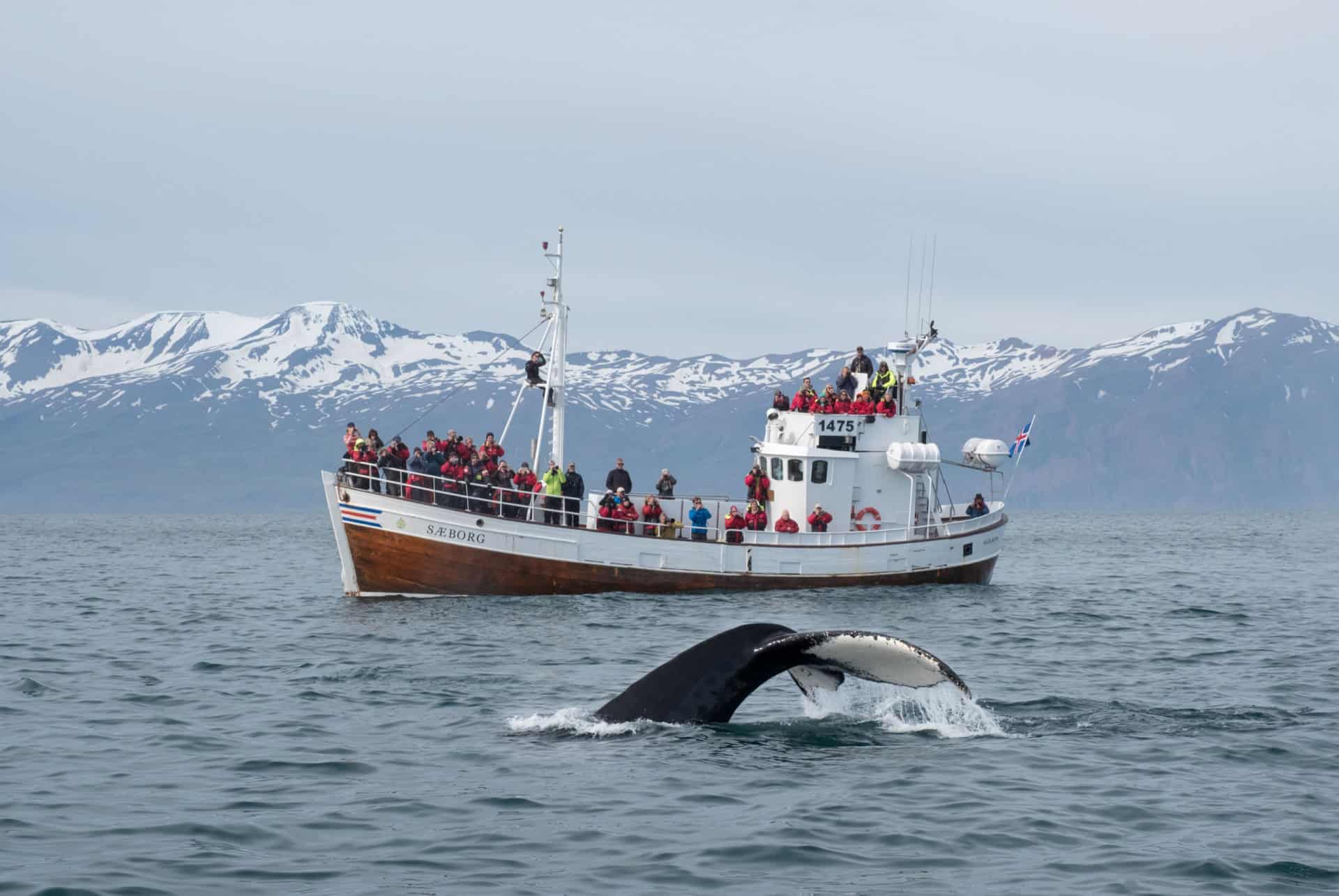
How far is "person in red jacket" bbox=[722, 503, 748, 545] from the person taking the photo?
35.0 meters

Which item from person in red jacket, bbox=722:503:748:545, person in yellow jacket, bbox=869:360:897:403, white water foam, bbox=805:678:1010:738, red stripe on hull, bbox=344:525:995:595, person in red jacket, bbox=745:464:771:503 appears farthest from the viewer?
person in yellow jacket, bbox=869:360:897:403

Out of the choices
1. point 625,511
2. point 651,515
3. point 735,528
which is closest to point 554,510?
point 625,511

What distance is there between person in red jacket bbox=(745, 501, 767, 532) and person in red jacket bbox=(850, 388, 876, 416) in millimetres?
3631

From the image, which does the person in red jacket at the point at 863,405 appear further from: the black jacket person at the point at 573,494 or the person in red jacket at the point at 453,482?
the person in red jacket at the point at 453,482

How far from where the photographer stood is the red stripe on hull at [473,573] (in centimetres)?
3297

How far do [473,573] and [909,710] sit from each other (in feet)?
62.0

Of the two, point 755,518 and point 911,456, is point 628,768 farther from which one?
point 911,456

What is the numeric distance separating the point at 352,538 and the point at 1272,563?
43884 mm

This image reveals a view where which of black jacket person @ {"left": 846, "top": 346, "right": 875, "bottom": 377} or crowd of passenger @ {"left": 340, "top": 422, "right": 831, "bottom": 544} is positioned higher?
black jacket person @ {"left": 846, "top": 346, "right": 875, "bottom": 377}

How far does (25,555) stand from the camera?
70562 mm

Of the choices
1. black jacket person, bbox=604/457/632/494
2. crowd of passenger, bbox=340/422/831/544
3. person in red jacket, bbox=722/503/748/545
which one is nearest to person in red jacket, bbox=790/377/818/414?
crowd of passenger, bbox=340/422/831/544

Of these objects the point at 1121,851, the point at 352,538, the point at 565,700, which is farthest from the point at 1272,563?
the point at 1121,851

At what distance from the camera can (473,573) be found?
33.2 m

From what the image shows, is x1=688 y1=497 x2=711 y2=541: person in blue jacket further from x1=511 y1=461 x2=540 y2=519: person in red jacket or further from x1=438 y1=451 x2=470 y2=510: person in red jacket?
x1=438 y1=451 x2=470 y2=510: person in red jacket
